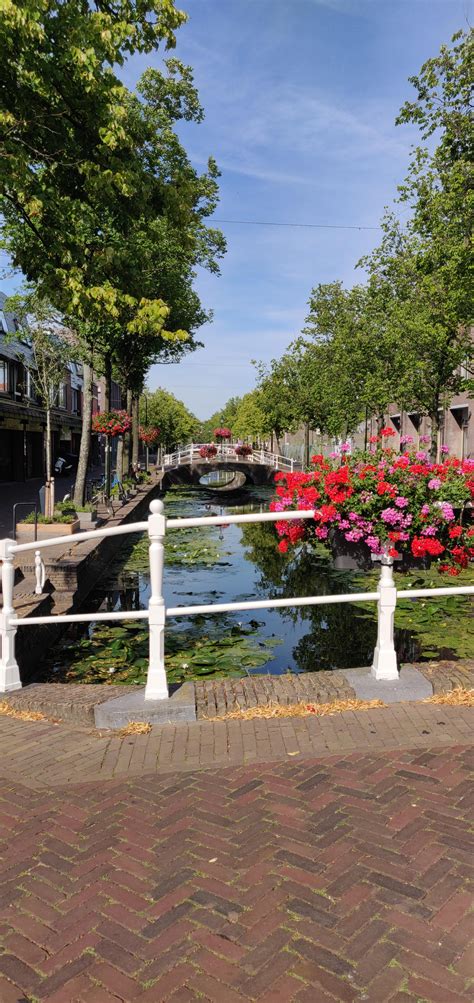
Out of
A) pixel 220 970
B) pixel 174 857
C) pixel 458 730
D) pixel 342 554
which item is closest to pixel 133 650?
pixel 342 554

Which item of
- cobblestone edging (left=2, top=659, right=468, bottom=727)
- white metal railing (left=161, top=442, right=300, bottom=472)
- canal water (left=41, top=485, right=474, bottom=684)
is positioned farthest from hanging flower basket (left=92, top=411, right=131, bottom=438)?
white metal railing (left=161, top=442, right=300, bottom=472)

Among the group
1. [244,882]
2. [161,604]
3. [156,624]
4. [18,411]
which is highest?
[18,411]

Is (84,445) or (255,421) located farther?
(255,421)

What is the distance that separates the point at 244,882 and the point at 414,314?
2077 centimetres

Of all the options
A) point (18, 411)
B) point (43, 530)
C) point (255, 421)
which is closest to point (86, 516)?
point (43, 530)

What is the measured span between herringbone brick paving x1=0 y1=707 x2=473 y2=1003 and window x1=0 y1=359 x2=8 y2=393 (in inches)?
1123

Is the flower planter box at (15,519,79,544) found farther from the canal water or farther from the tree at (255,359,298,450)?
the tree at (255,359,298,450)

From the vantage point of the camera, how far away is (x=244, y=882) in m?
2.68

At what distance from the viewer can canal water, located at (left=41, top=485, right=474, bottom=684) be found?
7289mm

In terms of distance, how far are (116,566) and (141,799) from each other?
10.9 m

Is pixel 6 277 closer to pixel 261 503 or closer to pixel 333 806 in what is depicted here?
pixel 261 503

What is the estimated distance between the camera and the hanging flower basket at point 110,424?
Result: 20625 mm

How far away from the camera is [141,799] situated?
335cm

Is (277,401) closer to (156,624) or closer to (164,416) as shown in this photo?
(164,416)
